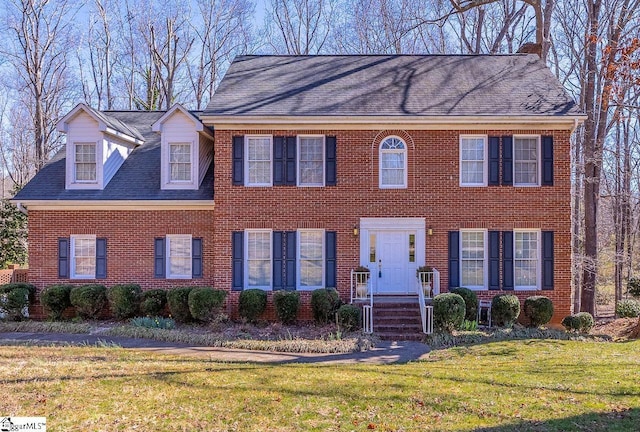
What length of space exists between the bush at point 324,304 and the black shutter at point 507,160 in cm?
621

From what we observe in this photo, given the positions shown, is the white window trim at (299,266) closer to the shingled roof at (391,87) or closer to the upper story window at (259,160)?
the upper story window at (259,160)

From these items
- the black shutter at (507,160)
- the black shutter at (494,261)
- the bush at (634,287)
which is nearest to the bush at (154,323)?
the black shutter at (494,261)

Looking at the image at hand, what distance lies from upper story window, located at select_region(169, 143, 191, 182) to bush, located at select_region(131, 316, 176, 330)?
4.62 m

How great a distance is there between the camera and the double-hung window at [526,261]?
583 inches

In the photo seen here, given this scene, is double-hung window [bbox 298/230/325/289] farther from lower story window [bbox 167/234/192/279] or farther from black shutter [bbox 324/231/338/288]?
lower story window [bbox 167/234/192/279]

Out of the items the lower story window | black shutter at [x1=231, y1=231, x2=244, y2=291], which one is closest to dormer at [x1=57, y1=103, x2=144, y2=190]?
the lower story window

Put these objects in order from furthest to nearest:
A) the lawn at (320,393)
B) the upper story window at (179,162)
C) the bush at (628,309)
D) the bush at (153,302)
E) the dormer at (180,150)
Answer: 1. the bush at (628,309)
2. the upper story window at (179,162)
3. the dormer at (180,150)
4. the bush at (153,302)
5. the lawn at (320,393)

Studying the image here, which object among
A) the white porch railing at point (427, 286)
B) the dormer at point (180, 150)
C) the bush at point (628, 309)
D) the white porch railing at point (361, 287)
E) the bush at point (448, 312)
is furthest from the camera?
the bush at point (628, 309)

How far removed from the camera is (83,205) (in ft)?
Answer: 51.3

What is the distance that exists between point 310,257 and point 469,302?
4.86 meters

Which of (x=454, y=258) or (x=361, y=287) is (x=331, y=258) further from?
(x=454, y=258)

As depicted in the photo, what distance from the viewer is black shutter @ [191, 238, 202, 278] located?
1576cm

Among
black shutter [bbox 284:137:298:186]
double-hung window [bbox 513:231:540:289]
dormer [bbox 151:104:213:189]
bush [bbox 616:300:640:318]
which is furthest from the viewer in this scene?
bush [bbox 616:300:640:318]

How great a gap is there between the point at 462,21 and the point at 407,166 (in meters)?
17.0
